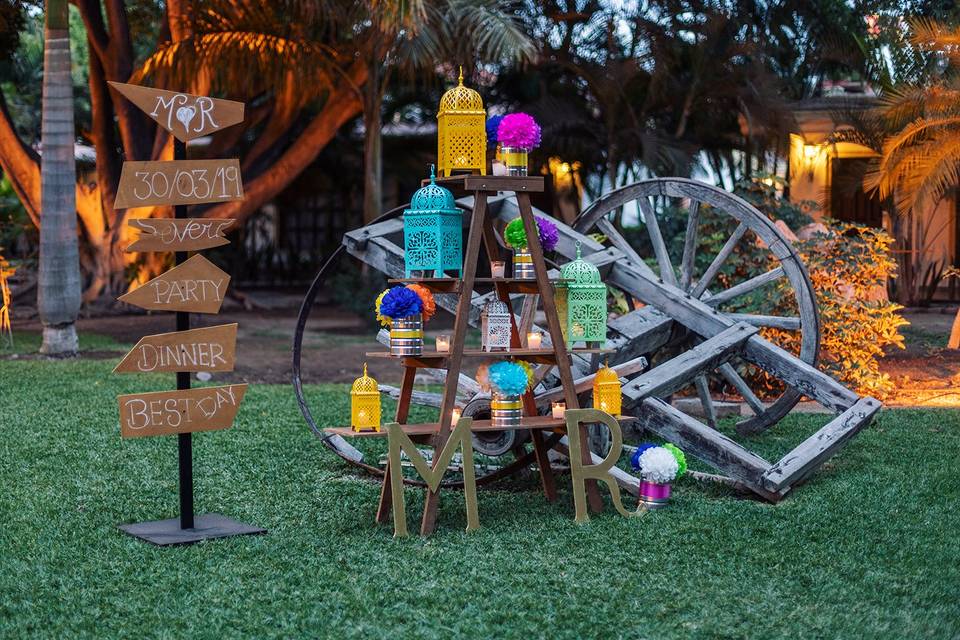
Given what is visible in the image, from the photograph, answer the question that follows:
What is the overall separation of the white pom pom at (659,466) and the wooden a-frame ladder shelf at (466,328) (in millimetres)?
259

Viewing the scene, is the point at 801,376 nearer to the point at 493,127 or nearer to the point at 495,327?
the point at 495,327

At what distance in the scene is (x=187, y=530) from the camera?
5047mm

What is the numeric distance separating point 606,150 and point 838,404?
1226 cm

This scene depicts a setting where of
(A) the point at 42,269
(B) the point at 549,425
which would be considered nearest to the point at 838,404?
(B) the point at 549,425

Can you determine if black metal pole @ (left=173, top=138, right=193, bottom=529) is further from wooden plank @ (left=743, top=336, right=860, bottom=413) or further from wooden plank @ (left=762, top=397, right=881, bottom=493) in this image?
wooden plank @ (left=743, top=336, right=860, bottom=413)

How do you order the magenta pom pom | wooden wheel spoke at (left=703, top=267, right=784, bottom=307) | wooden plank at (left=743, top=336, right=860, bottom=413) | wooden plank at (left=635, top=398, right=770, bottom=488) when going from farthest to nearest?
wooden wheel spoke at (left=703, top=267, right=784, bottom=307) → wooden plank at (left=743, top=336, right=860, bottom=413) → wooden plank at (left=635, top=398, right=770, bottom=488) → the magenta pom pom

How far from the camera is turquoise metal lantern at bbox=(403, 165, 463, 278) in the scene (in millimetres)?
5090

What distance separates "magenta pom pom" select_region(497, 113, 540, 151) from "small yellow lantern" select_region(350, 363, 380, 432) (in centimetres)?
122

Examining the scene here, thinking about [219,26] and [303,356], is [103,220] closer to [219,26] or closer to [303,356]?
[219,26]

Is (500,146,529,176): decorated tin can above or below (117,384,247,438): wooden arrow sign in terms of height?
above

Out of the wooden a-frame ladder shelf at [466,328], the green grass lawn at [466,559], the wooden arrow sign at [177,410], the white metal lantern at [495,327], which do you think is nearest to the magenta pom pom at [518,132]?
the wooden a-frame ladder shelf at [466,328]

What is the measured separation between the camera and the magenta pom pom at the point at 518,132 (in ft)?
17.1

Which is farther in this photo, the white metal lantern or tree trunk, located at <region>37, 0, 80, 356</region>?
tree trunk, located at <region>37, 0, 80, 356</region>

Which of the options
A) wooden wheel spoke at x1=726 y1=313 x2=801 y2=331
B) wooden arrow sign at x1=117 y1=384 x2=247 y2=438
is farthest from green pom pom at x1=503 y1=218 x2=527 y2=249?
wooden wheel spoke at x1=726 y1=313 x2=801 y2=331
